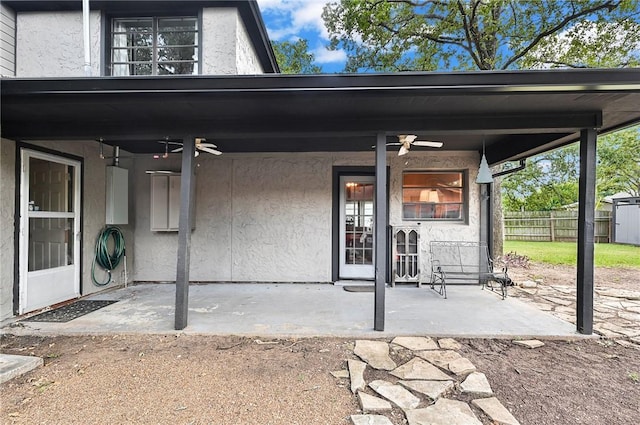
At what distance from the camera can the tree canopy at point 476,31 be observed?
789 centimetres

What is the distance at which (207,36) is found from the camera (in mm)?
5188

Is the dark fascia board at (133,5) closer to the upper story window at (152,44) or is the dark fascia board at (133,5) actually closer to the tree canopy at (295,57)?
the upper story window at (152,44)

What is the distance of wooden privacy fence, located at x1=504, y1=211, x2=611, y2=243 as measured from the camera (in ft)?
43.6

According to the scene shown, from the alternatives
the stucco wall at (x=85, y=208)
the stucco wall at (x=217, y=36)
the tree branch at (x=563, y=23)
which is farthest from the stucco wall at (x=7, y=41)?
the tree branch at (x=563, y=23)

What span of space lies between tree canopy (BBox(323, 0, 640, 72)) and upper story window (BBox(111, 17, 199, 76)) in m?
5.12

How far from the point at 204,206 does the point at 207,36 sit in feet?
9.42

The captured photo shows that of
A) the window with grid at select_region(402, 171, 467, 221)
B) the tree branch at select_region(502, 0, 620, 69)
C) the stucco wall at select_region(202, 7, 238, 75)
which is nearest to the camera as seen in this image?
the stucco wall at select_region(202, 7, 238, 75)

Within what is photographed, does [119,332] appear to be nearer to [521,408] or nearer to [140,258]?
[140,258]

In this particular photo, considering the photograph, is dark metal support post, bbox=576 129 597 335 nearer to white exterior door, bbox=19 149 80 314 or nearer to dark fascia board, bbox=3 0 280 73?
dark fascia board, bbox=3 0 280 73

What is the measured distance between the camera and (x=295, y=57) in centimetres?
1238

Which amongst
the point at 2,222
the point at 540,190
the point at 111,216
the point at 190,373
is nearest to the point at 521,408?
the point at 190,373

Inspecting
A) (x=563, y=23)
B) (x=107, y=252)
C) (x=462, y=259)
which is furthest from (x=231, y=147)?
(x=563, y=23)

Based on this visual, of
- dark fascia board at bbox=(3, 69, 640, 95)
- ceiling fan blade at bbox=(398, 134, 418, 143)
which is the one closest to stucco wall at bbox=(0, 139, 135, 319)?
dark fascia board at bbox=(3, 69, 640, 95)

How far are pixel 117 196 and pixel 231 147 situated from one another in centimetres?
207
